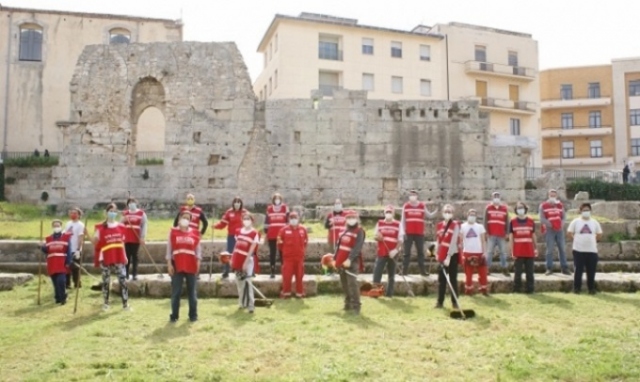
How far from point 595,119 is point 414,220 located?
147 feet

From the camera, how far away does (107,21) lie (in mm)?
35188

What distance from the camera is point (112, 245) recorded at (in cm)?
991

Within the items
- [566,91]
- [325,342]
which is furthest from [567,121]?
[325,342]

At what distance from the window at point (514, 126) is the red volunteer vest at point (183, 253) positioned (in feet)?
131

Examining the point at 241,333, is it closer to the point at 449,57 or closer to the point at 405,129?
the point at 405,129

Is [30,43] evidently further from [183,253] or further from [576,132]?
[576,132]

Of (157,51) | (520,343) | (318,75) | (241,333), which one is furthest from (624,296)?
(318,75)

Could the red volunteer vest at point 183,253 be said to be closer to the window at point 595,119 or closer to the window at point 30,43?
the window at point 30,43

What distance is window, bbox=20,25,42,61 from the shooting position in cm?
3456

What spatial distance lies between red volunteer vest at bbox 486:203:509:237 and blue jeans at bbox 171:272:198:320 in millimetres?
6498

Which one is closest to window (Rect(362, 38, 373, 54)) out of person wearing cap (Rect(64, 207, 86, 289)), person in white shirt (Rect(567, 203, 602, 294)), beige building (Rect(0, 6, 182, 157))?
beige building (Rect(0, 6, 182, 157))

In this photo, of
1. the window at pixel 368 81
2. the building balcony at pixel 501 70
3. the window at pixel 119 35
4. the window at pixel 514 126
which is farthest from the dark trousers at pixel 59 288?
the window at pixel 514 126

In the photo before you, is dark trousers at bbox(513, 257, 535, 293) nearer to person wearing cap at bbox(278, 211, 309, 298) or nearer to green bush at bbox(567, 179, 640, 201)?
person wearing cap at bbox(278, 211, 309, 298)

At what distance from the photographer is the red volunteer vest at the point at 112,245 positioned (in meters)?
9.86
